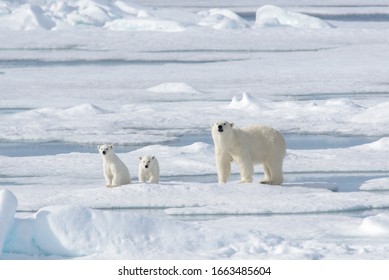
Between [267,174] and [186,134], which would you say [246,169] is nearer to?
[267,174]

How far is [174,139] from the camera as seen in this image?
364 inches

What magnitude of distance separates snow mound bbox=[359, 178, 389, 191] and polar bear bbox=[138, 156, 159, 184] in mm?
1390

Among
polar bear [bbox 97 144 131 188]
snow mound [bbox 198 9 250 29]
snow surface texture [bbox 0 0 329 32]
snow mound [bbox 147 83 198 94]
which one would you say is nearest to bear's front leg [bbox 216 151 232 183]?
polar bear [bbox 97 144 131 188]

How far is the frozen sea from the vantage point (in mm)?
4453

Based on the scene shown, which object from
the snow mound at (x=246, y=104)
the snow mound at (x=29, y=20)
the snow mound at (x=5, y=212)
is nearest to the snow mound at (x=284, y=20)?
the snow mound at (x=29, y=20)

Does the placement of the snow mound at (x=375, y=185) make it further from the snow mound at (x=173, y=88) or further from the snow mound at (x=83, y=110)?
the snow mound at (x=173, y=88)

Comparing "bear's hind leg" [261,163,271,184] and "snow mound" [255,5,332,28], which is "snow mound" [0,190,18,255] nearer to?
"bear's hind leg" [261,163,271,184]

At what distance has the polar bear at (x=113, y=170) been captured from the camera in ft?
21.0

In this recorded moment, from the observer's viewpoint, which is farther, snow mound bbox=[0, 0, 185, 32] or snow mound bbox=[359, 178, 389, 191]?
snow mound bbox=[0, 0, 185, 32]

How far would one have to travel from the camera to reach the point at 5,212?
432cm

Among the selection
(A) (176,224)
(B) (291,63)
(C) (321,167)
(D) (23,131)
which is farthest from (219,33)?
(A) (176,224)

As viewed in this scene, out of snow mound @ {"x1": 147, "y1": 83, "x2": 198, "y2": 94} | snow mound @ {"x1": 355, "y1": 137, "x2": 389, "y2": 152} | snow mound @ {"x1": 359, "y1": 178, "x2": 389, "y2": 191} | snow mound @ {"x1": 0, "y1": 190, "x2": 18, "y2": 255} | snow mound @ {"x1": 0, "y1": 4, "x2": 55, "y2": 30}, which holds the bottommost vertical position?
snow mound @ {"x1": 0, "y1": 190, "x2": 18, "y2": 255}
